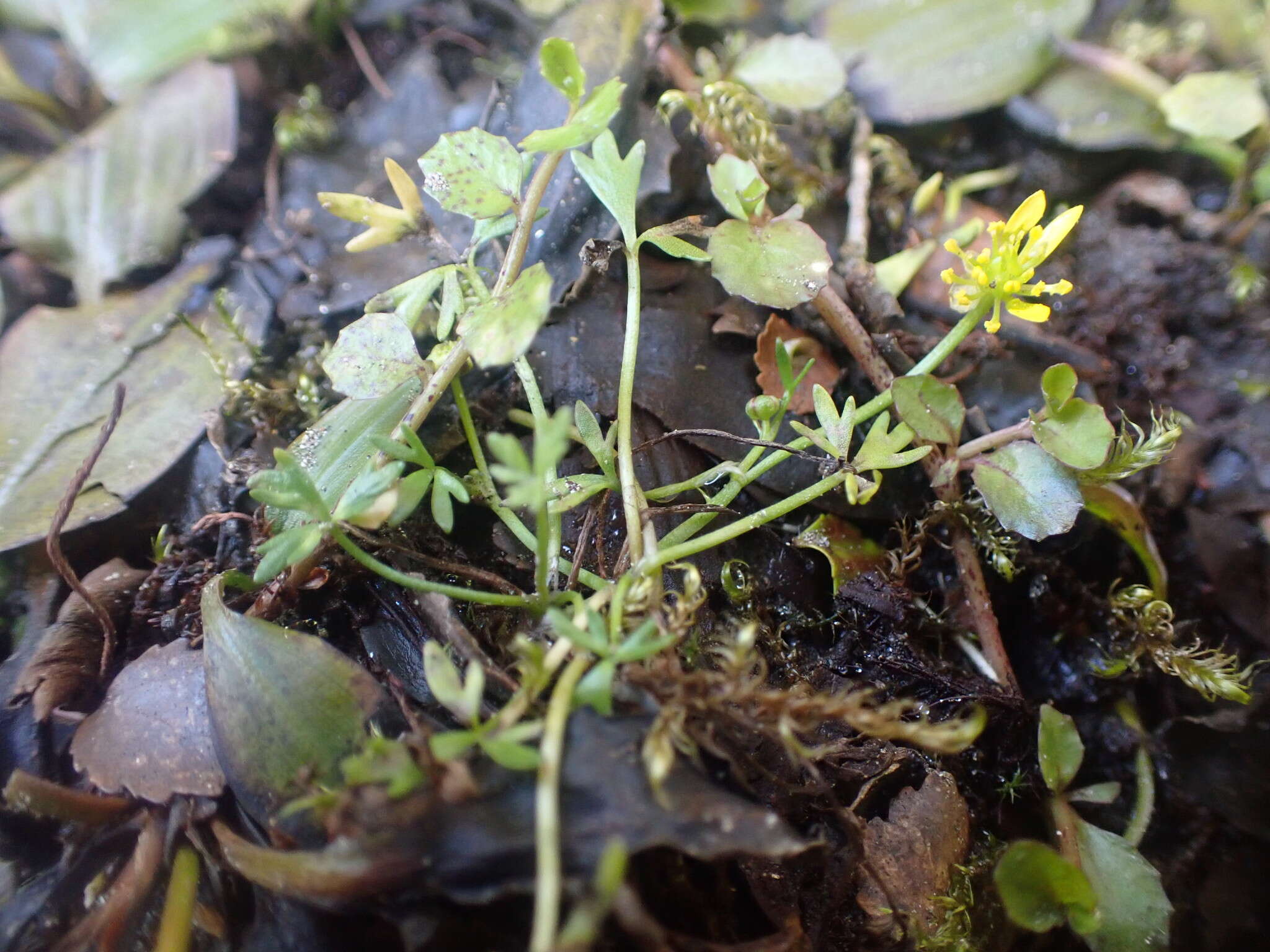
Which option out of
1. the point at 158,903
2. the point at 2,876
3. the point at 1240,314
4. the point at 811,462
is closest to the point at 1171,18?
the point at 1240,314

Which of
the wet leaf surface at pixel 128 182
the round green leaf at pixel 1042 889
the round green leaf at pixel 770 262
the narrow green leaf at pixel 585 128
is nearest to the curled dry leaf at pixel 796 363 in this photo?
the round green leaf at pixel 770 262

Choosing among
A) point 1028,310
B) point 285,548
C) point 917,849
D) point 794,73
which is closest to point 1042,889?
point 917,849

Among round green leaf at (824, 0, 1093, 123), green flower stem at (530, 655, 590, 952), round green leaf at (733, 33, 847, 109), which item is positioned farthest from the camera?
round green leaf at (824, 0, 1093, 123)

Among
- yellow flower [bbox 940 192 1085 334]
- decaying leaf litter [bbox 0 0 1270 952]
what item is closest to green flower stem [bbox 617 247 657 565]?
decaying leaf litter [bbox 0 0 1270 952]

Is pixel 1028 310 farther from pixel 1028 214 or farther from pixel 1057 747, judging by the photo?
pixel 1057 747

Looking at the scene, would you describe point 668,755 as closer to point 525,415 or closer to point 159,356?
point 525,415

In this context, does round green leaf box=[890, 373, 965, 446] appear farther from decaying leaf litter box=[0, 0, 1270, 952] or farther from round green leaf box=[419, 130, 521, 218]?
round green leaf box=[419, 130, 521, 218]
